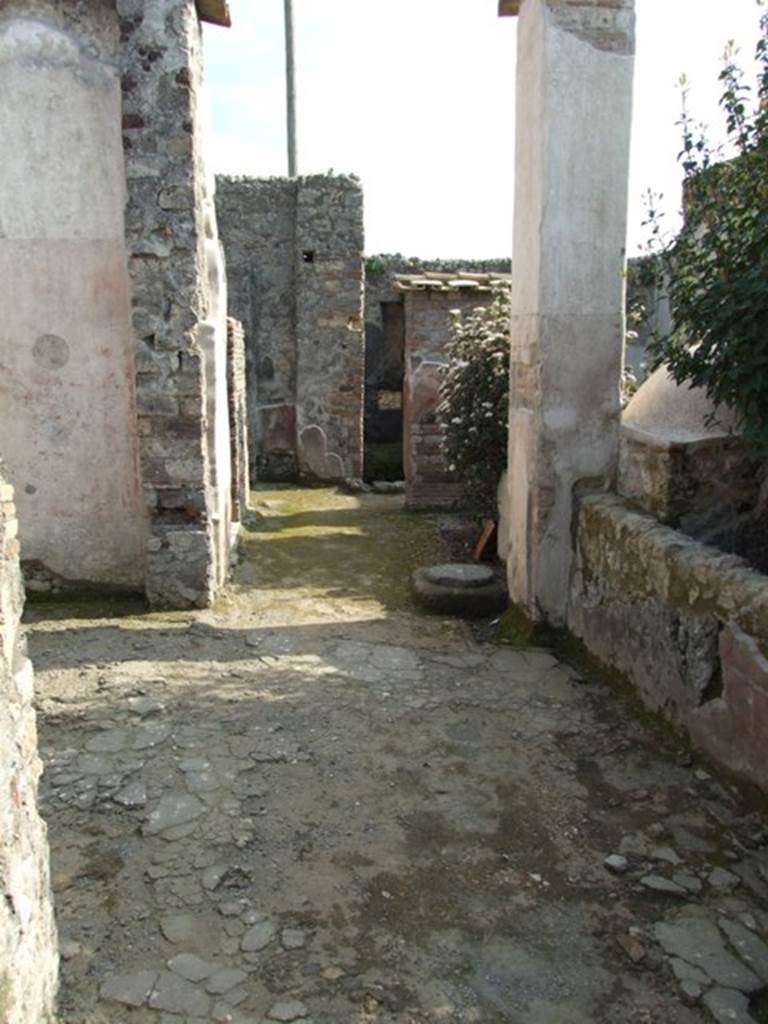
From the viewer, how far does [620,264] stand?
458 centimetres

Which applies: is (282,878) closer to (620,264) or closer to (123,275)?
(620,264)

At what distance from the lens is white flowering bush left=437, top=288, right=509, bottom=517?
640 centimetres

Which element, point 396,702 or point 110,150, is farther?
point 110,150

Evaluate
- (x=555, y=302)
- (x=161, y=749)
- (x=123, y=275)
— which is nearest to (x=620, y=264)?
(x=555, y=302)

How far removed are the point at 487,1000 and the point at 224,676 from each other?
241cm

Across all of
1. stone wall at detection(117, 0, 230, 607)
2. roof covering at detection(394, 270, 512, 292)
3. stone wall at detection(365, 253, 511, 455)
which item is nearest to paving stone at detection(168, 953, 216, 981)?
stone wall at detection(117, 0, 230, 607)

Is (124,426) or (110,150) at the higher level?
(110,150)

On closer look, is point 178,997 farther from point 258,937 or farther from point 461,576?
point 461,576

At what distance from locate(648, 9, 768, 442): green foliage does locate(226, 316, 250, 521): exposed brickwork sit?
4080 mm

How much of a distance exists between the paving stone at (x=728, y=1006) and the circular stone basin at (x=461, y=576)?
3308 mm

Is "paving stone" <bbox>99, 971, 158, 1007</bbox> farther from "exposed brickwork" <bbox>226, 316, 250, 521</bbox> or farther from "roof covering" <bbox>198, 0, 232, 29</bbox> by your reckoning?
"exposed brickwork" <bbox>226, 316, 250, 521</bbox>

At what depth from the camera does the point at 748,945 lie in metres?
2.45

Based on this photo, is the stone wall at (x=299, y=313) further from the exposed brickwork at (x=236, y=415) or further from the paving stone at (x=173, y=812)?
the paving stone at (x=173, y=812)

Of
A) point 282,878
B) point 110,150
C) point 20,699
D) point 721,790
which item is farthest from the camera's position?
point 110,150
